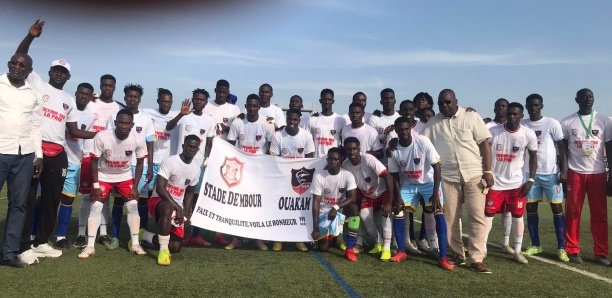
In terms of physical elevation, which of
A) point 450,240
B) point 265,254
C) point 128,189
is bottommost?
point 265,254

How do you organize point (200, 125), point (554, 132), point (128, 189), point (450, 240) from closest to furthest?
1. point (450, 240)
2. point (128, 189)
3. point (554, 132)
4. point (200, 125)

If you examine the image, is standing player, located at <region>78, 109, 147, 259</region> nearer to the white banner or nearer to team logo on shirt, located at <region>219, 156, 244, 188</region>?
the white banner

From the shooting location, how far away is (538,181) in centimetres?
787

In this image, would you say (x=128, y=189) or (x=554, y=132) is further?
(x=554, y=132)

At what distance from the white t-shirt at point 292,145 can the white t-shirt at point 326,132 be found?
44cm

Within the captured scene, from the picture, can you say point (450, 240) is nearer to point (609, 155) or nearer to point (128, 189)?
point (609, 155)

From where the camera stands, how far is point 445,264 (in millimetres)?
6344

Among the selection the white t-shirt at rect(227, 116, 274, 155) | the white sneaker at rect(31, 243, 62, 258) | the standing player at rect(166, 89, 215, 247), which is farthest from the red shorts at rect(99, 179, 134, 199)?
the white t-shirt at rect(227, 116, 274, 155)

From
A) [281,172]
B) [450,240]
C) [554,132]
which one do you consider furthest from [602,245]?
[281,172]

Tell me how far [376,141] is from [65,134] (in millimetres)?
4820

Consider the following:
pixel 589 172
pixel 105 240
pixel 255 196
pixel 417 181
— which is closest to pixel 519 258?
pixel 589 172

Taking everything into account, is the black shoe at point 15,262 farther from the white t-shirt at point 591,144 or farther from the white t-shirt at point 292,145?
the white t-shirt at point 591,144

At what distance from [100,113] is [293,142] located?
10.5ft

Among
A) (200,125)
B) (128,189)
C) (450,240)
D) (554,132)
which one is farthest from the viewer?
(200,125)
